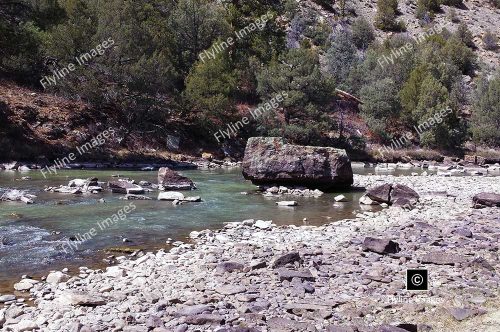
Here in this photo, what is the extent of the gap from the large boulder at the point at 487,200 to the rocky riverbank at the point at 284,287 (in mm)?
5141

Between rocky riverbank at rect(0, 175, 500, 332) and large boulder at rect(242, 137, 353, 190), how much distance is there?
32.3ft

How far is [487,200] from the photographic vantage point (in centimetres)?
1820

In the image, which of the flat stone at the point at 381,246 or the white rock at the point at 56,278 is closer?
the white rock at the point at 56,278

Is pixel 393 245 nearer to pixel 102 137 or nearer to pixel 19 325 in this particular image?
pixel 19 325

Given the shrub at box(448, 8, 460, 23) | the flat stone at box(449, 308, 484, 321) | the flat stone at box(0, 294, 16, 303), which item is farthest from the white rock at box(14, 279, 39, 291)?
the shrub at box(448, 8, 460, 23)

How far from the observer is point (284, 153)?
76.9 feet

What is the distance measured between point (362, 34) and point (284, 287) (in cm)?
8653

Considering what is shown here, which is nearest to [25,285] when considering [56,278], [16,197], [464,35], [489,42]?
[56,278]

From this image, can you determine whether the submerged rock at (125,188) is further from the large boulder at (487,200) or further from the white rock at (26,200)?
the large boulder at (487,200)

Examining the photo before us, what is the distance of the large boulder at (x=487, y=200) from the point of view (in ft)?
59.4

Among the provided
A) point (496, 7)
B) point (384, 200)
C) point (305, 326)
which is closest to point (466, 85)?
point (496, 7)

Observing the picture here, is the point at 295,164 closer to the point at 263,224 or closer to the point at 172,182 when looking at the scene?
the point at 172,182

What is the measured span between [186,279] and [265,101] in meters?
40.8

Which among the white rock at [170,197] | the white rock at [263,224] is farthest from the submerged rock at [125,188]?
the white rock at [263,224]
